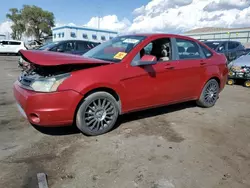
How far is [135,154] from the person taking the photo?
10.9 feet

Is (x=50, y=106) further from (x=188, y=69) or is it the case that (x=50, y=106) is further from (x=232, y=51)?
(x=232, y=51)

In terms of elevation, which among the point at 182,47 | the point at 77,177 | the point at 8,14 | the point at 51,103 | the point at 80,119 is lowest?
the point at 77,177

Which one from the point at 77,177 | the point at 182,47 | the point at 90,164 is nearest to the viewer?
the point at 77,177

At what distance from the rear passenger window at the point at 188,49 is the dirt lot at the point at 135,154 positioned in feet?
4.08

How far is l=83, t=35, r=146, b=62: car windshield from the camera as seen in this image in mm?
4191

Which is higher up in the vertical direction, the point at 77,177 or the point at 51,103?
the point at 51,103

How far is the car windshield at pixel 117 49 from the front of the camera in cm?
419

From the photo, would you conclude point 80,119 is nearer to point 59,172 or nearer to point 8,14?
point 59,172

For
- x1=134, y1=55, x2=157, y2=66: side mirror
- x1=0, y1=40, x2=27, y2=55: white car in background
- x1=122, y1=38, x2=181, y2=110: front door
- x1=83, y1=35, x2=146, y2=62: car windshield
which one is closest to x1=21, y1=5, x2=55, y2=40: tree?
x1=0, y1=40, x2=27, y2=55: white car in background

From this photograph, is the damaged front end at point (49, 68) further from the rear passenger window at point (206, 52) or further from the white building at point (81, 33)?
the white building at point (81, 33)

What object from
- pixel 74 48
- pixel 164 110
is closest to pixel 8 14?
pixel 74 48

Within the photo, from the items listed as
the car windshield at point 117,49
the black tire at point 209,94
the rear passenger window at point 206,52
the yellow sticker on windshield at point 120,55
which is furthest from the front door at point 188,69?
the yellow sticker on windshield at point 120,55

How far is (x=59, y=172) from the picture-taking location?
284 cm

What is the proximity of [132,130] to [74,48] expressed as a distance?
8.76 meters
